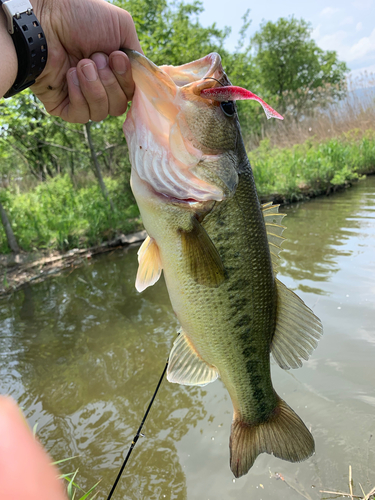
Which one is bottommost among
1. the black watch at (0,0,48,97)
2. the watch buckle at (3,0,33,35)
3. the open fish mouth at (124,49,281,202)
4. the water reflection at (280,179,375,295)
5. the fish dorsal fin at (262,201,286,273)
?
the water reflection at (280,179,375,295)

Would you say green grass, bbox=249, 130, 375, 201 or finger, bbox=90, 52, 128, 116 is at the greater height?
finger, bbox=90, 52, 128, 116

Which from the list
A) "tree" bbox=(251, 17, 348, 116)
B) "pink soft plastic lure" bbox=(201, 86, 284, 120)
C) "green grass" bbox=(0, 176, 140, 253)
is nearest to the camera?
"pink soft plastic lure" bbox=(201, 86, 284, 120)

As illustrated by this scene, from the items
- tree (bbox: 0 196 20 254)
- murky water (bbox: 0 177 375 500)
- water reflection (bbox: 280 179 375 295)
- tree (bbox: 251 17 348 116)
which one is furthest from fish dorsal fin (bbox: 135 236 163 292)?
tree (bbox: 251 17 348 116)

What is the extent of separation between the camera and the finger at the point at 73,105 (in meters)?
1.65

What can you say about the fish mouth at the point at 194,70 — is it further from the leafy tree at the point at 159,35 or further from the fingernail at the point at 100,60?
the leafy tree at the point at 159,35

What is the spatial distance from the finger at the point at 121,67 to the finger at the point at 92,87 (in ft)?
0.29

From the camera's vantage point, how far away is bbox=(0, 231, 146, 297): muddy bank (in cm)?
788

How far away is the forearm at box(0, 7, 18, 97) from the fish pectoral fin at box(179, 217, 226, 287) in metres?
0.96

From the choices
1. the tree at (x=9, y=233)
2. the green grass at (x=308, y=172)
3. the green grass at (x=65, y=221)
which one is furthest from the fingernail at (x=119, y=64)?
the green grass at (x=308, y=172)

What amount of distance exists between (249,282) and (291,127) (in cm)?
1875

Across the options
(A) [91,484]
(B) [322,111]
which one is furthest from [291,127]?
(A) [91,484]

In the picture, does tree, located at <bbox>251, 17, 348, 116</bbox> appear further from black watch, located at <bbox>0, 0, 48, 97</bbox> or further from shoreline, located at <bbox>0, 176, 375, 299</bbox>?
black watch, located at <bbox>0, 0, 48, 97</bbox>

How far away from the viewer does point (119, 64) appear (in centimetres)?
154

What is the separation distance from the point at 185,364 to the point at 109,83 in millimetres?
1428
